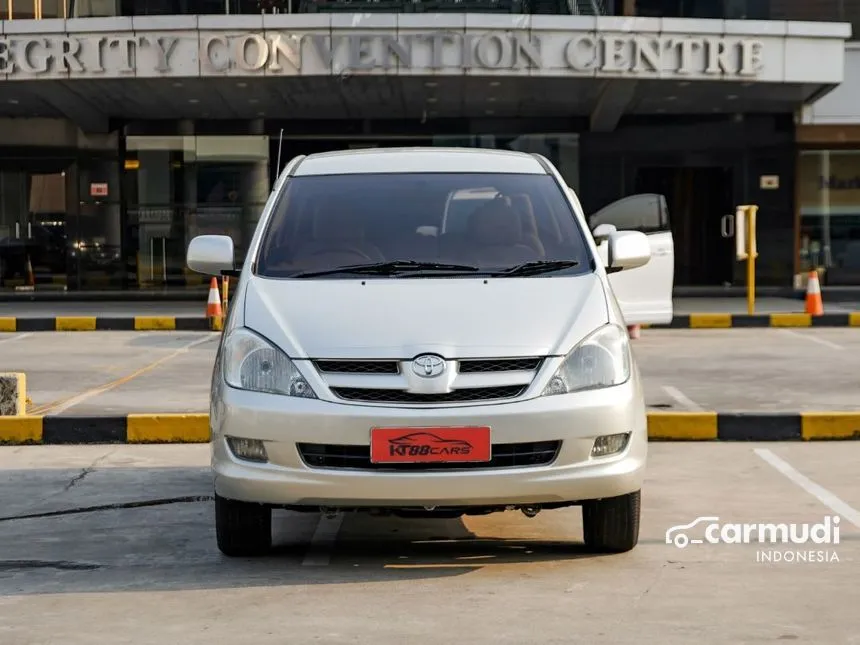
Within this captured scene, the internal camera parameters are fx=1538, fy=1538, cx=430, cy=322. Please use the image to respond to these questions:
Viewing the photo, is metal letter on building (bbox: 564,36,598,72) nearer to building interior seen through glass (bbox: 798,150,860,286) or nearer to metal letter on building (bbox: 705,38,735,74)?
metal letter on building (bbox: 705,38,735,74)

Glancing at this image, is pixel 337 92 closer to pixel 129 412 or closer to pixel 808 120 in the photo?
pixel 808 120

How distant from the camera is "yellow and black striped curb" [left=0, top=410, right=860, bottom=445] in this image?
31.2ft

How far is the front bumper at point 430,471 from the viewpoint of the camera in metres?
5.49

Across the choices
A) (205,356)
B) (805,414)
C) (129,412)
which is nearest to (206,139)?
(205,356)

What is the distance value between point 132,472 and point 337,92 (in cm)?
1581

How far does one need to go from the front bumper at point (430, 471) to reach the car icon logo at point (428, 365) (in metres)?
0.13

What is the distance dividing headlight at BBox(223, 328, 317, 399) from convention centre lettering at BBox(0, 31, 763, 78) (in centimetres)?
1612

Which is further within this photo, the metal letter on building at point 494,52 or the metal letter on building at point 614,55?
the metal letter on building at point 614,55

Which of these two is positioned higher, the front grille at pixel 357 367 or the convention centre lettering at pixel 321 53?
the convention centre lettering at pixel 321 53

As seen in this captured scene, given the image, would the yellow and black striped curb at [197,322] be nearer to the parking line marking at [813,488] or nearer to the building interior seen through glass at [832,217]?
the building interior seen through glass at [832,217]

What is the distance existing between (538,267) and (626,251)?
28.7 inches

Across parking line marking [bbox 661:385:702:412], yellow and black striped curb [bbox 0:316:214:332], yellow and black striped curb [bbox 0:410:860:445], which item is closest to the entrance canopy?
yellow and black striped curb [bbox 0:316:214:332]

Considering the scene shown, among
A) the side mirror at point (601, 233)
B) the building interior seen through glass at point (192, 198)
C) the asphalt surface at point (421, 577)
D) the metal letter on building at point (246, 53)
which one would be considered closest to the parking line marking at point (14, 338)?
the metal letter on building at point (246, 53)

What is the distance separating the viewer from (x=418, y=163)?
7.09 meters
